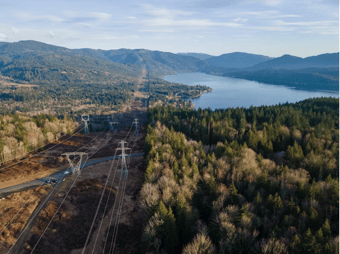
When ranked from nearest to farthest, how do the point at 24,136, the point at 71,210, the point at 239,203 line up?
the point at 239,203, the point at 71,210, the point at 24,136

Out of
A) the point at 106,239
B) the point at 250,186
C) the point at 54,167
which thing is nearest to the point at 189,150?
the point at 250,186

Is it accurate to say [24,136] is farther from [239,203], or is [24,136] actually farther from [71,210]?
[239,203]

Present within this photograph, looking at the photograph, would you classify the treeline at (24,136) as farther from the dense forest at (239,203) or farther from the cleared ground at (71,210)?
the dense forest at (239,203)

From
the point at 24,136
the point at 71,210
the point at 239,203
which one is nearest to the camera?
the point at 239,203

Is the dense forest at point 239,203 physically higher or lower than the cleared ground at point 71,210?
higher

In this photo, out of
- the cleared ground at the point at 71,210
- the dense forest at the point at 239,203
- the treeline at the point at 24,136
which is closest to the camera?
the dense forest at the point at 239,203

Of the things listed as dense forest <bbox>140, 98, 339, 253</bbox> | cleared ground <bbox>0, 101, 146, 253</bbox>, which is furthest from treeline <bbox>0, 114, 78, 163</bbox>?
dense forest <bbox>140, 98, 339, 253</bbox>

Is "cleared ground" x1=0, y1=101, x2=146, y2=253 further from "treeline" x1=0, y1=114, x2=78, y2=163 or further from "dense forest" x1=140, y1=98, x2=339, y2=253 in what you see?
"dense forest" x1=140, y1=98, x2=339, y2=253

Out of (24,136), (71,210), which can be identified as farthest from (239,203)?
(24,136)

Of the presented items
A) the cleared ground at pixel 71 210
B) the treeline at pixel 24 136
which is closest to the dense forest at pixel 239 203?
the cleared ground at pixel 71 210
